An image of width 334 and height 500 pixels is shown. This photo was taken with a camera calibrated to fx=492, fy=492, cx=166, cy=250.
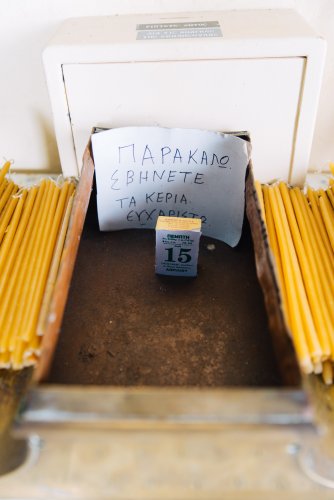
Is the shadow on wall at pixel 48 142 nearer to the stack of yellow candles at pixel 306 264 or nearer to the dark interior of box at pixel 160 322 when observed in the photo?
the dark interior of box at pixel 160 322

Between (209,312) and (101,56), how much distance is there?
439 mm

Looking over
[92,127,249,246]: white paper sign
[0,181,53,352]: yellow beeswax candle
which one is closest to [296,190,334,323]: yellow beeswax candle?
[92,127,249,246]: white paper sign

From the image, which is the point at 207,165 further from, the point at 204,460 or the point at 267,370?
the point at 204,460

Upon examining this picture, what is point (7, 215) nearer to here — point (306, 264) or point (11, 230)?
point (11, 230)

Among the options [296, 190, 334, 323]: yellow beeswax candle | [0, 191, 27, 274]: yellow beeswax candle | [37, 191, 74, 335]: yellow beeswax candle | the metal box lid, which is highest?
the metal box lid

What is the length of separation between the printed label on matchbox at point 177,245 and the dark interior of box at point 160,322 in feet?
0.06

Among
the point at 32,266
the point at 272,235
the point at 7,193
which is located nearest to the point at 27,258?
the point at 32,266

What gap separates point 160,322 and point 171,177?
0.26 metres

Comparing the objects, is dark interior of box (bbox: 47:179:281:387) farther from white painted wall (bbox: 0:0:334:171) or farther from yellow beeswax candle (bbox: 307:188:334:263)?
white painted wall (bbox: 0:0:334:171)

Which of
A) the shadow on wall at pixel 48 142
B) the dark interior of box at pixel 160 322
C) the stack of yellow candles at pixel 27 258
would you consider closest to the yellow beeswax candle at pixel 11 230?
the stack of yellow candles at pixel 27 258

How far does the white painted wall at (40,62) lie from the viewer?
0.92 meters

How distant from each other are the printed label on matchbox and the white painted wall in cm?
45

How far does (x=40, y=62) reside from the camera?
3.21ft

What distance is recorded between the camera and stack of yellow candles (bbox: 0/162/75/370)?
2.08 ft
